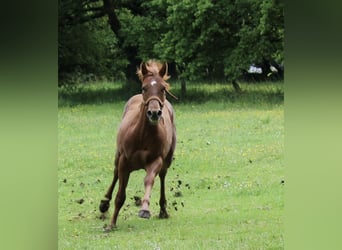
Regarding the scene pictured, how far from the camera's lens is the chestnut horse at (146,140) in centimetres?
348

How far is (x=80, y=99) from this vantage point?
3.72 m

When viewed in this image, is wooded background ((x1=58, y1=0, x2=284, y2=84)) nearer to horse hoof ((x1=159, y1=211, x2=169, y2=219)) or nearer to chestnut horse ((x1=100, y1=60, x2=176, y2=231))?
chestnut horse ((x1=100, y1=60, x2=176, y2=231))

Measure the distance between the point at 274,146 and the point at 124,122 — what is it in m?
0.80

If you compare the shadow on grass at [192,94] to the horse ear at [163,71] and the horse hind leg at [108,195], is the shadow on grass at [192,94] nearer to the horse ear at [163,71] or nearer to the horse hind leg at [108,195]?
the horse ear at [163,71]

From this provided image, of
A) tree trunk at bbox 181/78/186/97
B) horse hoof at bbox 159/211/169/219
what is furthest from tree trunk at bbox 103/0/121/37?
horse hoof at bbox 159/211/169/219

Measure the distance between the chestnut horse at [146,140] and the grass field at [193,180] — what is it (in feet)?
0.13

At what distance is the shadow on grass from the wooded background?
56mm

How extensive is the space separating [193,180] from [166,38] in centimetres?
79

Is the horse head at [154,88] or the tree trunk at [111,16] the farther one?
the tree trunk at [111,16]

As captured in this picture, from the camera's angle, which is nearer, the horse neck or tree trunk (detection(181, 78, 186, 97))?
the horse neck

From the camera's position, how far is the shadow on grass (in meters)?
3.59

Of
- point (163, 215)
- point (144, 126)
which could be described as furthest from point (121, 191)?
point (144, 126)

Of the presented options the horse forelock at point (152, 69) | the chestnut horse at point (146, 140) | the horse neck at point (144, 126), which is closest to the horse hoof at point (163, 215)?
the chestnut horse at point (146, 140)
